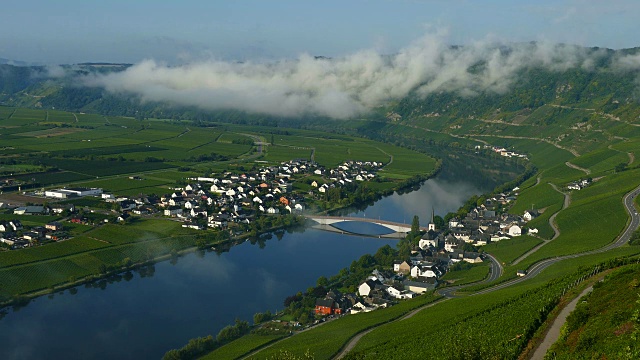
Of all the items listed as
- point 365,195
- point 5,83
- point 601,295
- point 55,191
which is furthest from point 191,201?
point 5,83

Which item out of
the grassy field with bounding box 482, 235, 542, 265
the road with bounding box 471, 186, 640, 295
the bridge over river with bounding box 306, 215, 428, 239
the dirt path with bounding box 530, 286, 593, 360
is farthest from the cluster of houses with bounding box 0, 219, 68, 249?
the dirt path with bounding box 530, 286, 593, 360

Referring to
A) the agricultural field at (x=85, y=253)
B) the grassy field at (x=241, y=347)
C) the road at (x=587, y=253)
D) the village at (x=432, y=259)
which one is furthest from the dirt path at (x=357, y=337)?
the agricultural field at (x=85, y=253)

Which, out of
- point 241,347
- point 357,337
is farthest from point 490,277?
point 241,347

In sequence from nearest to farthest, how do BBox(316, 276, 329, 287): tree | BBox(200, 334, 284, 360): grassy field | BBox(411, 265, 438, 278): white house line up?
BBox(200, 334, 284, 360): grassy field < BBox(316, 276, 329, 287): tree < BBox(411, 265, 438, 278): white house

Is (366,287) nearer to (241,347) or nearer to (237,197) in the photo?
(241,347)

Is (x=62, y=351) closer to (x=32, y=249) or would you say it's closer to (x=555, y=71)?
(x=32, y=249)

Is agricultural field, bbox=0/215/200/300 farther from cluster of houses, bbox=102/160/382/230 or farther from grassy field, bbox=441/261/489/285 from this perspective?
grassy field, bbox=441/261/489/285
